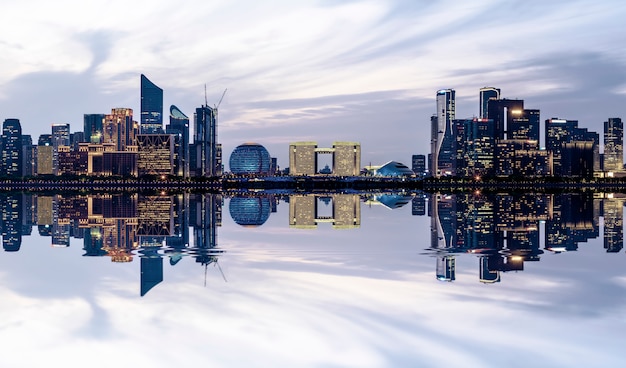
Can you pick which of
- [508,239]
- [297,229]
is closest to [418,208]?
[297,229]

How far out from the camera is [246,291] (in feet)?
77.9

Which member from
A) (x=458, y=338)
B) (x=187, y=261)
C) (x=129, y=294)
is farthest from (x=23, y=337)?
(x=187, y=261)

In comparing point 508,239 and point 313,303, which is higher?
point 508,239

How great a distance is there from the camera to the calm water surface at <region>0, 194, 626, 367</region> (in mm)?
16188

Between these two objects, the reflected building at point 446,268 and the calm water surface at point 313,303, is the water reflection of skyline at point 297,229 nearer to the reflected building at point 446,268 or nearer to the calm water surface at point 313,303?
the reflected building at point 446,268

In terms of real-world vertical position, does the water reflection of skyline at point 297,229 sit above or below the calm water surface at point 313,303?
above

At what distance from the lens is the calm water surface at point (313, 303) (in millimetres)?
16188

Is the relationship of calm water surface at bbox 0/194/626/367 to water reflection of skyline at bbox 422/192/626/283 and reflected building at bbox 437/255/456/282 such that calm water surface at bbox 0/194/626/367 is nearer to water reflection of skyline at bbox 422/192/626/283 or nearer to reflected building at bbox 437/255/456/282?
reflected building at bbox 437/255/456/282

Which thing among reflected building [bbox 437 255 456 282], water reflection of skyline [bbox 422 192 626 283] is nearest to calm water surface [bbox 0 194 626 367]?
reflected building [bbox 437 255 456 282]

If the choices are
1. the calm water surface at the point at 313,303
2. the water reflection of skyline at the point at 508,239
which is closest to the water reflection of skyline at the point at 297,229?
the water reflection of skyline at the point at 508,239

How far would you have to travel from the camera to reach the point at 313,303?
857 inches

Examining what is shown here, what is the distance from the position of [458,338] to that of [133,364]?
8.03 metres

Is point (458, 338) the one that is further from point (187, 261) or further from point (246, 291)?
point (187, 261)

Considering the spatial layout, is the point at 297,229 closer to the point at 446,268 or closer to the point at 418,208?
the point at 446,268
